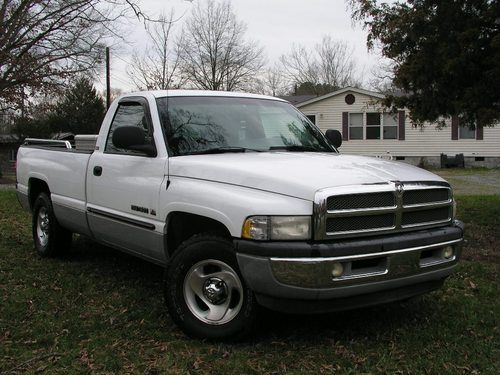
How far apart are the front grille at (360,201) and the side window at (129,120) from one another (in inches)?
71.3

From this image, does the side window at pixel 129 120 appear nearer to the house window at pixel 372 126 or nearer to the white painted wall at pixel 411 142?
the white painted wall at pixel 411 142

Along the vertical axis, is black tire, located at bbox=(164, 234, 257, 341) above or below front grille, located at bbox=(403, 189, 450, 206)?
below

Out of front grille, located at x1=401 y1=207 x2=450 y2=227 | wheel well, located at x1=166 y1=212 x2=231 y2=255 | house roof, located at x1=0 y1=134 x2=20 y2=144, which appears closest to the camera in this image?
front grille, located at x1=401 y1=207 x2=450 y2=227

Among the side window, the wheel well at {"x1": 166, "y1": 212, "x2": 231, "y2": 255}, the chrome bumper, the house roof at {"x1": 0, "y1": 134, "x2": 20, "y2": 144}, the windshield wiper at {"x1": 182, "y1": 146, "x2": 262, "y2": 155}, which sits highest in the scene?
the house roof at {"x1": 0, "y1": 134, "x2": 20, "y2": 144}

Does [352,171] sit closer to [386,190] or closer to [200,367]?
[386,190]

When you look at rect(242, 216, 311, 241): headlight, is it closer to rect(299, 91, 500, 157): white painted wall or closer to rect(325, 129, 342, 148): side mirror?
rect(325, 129, 342, 148): side mirror

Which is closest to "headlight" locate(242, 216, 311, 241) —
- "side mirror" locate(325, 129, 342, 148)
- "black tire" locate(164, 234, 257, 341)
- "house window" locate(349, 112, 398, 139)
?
"black tire" locate(164, 234, 257, 341)

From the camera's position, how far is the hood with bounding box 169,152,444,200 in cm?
347

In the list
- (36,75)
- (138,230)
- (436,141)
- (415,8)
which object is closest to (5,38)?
(36,75)

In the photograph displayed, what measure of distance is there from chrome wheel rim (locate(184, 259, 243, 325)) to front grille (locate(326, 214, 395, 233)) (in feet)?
2.43

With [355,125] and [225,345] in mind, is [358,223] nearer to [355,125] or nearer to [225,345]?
[225,345]

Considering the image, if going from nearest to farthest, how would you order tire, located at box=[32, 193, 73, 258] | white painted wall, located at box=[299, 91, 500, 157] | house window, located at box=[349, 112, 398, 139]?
1. tire, located at box=[32, 193, 73, 258]
2. white painted wall, located at box=[299, 91, 500, 157]
3. house window, located at box=[349, 112, 398, 139]

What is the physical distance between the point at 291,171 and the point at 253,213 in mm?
438

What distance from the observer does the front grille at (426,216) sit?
3.74m
